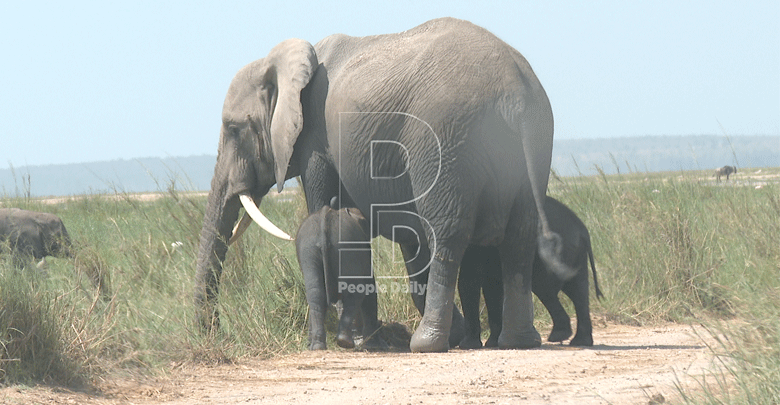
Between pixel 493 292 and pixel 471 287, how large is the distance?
18cm

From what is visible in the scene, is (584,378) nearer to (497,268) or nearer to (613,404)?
(613,404)

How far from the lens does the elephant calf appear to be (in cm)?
685

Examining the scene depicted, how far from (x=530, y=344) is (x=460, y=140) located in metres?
1.56

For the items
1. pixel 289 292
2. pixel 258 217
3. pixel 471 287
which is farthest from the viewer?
pixel 258 217

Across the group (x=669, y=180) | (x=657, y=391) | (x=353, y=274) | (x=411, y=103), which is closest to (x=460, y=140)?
(x=411, y=103)

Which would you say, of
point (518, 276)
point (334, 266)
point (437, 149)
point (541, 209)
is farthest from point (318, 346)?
point (541, 209)

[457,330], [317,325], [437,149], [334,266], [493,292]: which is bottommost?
[457,330]

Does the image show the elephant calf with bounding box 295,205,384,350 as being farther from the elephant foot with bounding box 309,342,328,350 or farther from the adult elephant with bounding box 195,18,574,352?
the adult elephant with bounding box 195,18,574,352

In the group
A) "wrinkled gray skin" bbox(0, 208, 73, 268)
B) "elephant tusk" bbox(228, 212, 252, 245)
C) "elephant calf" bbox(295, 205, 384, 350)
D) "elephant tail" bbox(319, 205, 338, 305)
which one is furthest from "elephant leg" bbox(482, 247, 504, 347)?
"wrinkled gray skin" bbox(0, 208, 73, 268)

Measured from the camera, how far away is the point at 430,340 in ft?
21.9

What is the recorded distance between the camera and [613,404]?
15.6ft

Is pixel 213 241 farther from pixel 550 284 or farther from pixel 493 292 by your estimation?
pixel 550 284

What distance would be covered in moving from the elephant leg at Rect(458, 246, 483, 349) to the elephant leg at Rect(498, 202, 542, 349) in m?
0.40

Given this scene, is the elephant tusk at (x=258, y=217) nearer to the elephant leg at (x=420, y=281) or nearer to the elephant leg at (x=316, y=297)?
the elephant leg at (x=316, y=297)
